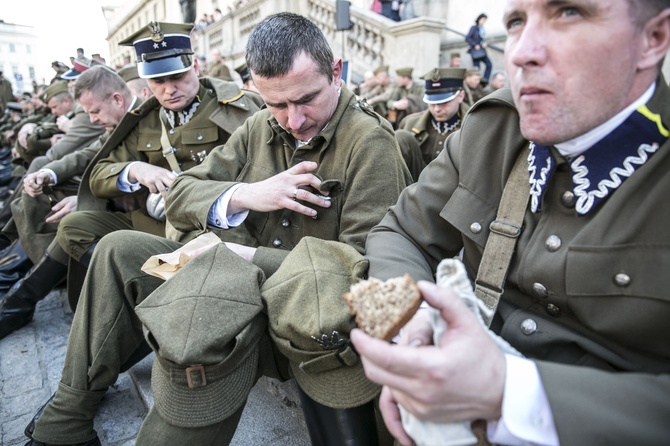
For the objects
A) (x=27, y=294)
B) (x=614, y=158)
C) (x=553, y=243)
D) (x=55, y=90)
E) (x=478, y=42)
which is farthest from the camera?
(x=478, y=42)

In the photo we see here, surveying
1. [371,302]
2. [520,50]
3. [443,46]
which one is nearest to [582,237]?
[520,50]

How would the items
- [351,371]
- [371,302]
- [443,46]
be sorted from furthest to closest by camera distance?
[443,46] < [351,371] < [371,302]

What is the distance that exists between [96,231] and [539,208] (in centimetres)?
301

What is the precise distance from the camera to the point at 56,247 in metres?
3.52

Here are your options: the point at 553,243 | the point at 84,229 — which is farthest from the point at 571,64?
the point at 84,229

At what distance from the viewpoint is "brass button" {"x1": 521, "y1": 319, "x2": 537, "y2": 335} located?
1334 mm

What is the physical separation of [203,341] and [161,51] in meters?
2.67

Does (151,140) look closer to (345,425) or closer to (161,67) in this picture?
(161,67)

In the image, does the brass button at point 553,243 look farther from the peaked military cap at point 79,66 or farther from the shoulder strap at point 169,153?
the peaked military cap at point 79,66

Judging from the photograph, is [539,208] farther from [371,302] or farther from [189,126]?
[189,126]

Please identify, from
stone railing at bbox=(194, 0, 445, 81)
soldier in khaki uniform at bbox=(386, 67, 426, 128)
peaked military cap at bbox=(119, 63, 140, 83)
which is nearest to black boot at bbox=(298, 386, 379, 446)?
peaked military cap at bbox=(119, 63, 140, 83)

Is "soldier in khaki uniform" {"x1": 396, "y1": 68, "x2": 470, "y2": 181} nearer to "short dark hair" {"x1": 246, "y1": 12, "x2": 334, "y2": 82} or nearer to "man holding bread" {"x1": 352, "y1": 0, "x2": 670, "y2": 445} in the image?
"short dark hair" {"x1": 246, "y1": 12, "x2": 334, "y2": 82}

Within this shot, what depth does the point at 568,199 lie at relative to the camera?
1.30 metres

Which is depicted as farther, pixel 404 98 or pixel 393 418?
pixel 404 98
